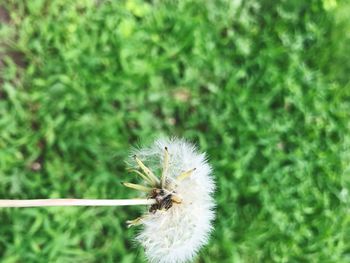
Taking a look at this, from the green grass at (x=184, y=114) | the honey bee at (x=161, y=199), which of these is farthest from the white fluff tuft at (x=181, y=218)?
the green grass at (x=184, y=114)

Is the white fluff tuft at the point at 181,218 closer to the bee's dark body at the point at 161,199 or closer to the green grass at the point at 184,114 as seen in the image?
the bee's dark body at the point at 161,199

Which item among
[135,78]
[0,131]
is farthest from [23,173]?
[135,78]

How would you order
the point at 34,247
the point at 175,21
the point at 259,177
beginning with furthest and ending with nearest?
the point at 175,21, the point at 259,177, the point at 34,247

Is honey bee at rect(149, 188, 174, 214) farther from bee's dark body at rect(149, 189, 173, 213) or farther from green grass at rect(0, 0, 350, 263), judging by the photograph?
green grass at rect(0, 0, 350, 263)

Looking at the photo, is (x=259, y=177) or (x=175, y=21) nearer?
(x=259, y=177)

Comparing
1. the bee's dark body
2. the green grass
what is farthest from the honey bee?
the green grass

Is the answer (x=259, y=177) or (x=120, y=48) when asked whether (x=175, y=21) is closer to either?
(x=120, y=48)

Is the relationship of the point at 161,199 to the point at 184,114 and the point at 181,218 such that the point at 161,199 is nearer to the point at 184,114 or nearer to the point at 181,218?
the point at 181,218
